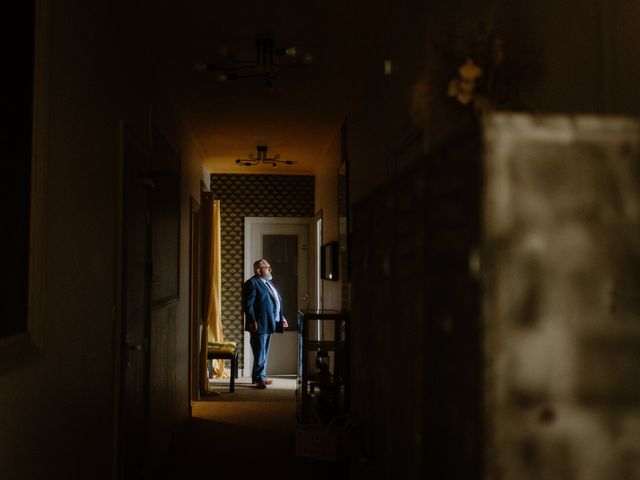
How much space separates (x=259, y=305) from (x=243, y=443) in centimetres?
292

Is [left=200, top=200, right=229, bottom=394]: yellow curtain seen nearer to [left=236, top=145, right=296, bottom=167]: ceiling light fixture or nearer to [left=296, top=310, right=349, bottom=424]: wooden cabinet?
[left=236, top=145, right=296, bottom=167]: ceiling light fixture

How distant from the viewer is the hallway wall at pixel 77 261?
6.44 feet

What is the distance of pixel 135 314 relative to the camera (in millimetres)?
3506

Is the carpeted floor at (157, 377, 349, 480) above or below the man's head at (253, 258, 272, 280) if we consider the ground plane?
below

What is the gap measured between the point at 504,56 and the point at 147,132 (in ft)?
9.32

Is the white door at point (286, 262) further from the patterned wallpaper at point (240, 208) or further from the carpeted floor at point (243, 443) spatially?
the carpeted floor at point (243, 443)

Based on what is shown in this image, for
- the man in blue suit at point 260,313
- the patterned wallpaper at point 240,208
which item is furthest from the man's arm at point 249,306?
the patterned wallpaper at point 240,208

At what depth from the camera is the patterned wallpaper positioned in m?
8.78

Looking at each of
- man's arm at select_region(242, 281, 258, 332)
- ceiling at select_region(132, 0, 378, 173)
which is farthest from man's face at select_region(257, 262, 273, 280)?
ceiling at select_region(132, 0, 378, 173)

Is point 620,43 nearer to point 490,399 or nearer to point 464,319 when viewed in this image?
point 464,319

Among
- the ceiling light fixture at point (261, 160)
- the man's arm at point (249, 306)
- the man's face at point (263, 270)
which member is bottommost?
the man's arm at point (249, 306)

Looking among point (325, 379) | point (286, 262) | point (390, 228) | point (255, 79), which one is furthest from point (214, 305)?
point (390, 228)

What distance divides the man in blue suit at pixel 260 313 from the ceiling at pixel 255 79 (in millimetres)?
1816

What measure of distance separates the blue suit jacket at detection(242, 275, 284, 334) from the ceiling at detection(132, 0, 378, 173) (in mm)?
1852
